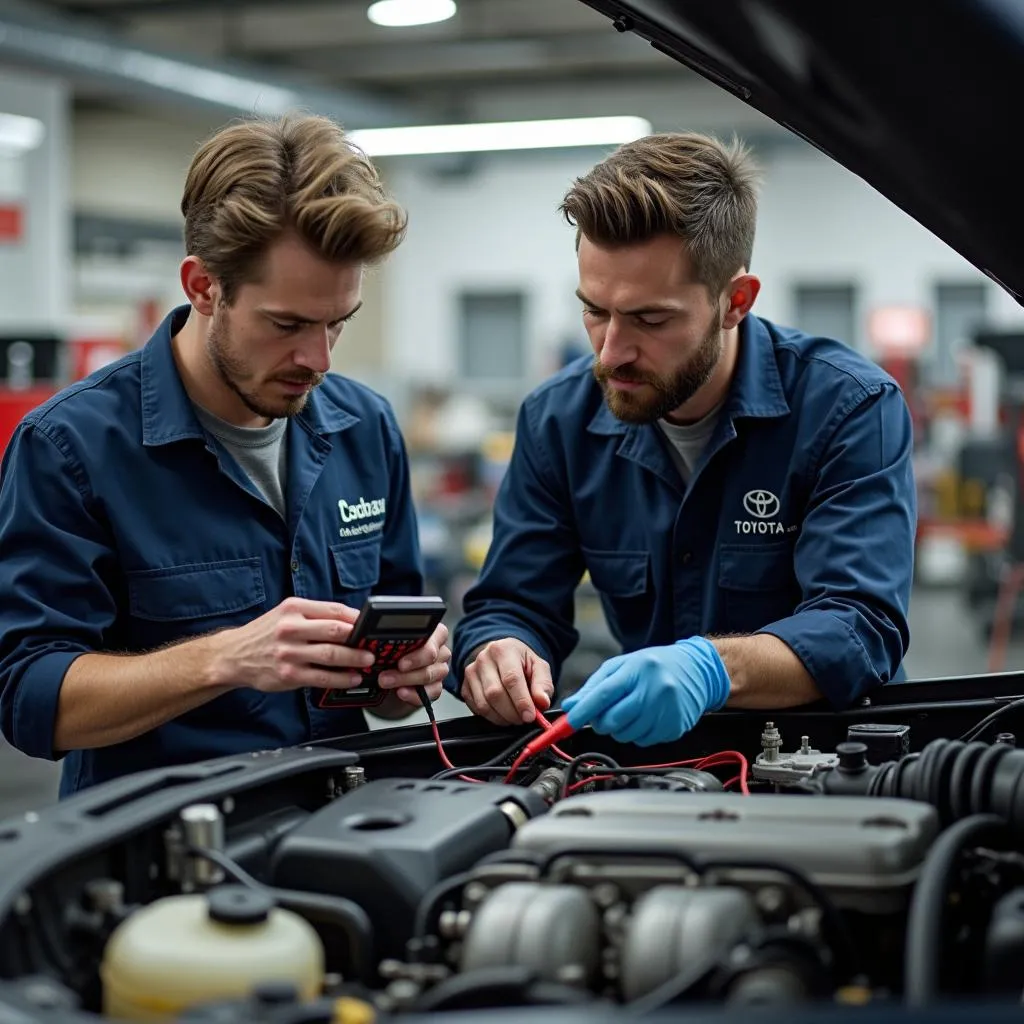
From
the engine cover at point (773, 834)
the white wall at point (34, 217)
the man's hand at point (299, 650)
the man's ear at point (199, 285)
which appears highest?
the white wall at point (34, 217)

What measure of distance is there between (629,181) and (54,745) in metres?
1.00

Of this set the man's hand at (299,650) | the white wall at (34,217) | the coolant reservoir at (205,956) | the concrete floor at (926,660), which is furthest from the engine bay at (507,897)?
the white wall at (34,217)

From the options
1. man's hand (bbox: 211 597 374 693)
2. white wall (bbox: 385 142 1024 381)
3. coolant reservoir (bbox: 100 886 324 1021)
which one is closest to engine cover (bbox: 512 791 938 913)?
coolant reservoir (bbox: 100 886 324 1021)

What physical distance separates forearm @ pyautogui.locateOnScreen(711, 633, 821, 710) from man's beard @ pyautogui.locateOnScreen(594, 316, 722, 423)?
0.37 meters

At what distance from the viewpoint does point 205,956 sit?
2.80 ft

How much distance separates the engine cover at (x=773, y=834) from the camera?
3.31 ft

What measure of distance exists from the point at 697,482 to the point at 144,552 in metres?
0.76

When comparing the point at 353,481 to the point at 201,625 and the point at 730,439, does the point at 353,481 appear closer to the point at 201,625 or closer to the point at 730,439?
the point at 201,625

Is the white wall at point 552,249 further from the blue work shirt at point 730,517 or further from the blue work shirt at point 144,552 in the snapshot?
the blue work shirt at point 144,552

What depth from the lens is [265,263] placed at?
5.41ft

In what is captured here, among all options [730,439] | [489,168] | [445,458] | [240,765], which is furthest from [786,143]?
[240,765]

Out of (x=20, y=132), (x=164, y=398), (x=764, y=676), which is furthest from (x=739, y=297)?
(x=20, y=132)

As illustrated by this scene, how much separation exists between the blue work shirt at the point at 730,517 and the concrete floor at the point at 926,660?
949 mm

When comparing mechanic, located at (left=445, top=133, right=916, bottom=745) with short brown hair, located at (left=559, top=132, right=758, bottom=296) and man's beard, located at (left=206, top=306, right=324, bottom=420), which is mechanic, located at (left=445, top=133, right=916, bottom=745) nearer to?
short brown hair, located at (left=559, top=132, right=758, bottom=296)
